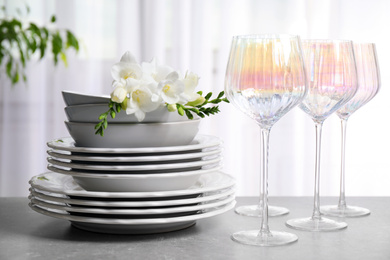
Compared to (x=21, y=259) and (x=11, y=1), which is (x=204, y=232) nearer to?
(x=21, y=259)

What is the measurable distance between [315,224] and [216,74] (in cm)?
214

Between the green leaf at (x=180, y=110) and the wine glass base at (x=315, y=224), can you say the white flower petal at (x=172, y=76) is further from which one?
the wine glass base at (x=315, y=224)

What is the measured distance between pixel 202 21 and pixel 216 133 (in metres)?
0.55

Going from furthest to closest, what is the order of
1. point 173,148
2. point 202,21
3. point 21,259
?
1. point 202,21
2. point 173,148
3. point 21,259

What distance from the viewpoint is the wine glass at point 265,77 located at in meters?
0.79

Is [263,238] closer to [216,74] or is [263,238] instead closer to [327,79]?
[327,79]

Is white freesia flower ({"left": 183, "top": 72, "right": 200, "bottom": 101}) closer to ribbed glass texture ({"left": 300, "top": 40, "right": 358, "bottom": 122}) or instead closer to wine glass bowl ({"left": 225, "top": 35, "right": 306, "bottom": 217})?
wine glass bowl ({"left": 225, "top": 35, "right": 306, "bottom": 217})

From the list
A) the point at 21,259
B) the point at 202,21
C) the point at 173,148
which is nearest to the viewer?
the point at 21,259

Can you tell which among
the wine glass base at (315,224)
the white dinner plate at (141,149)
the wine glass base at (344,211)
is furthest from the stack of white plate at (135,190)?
the wine glass base at (344,211)

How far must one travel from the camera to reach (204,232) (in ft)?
2.86

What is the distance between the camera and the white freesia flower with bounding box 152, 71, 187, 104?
83cm

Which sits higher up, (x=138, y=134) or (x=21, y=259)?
(x=138, y=134)

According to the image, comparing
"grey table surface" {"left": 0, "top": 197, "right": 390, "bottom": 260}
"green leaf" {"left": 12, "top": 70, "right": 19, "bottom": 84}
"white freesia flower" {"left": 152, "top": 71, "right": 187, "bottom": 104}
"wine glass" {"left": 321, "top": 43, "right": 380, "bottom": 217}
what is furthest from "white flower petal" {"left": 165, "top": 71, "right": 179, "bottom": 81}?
"green leaf" {"left": 12, "top": 70, "right": 19, "bottom": 84}

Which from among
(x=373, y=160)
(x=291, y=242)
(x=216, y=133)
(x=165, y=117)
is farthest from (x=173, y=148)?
(x=373, y=160)
